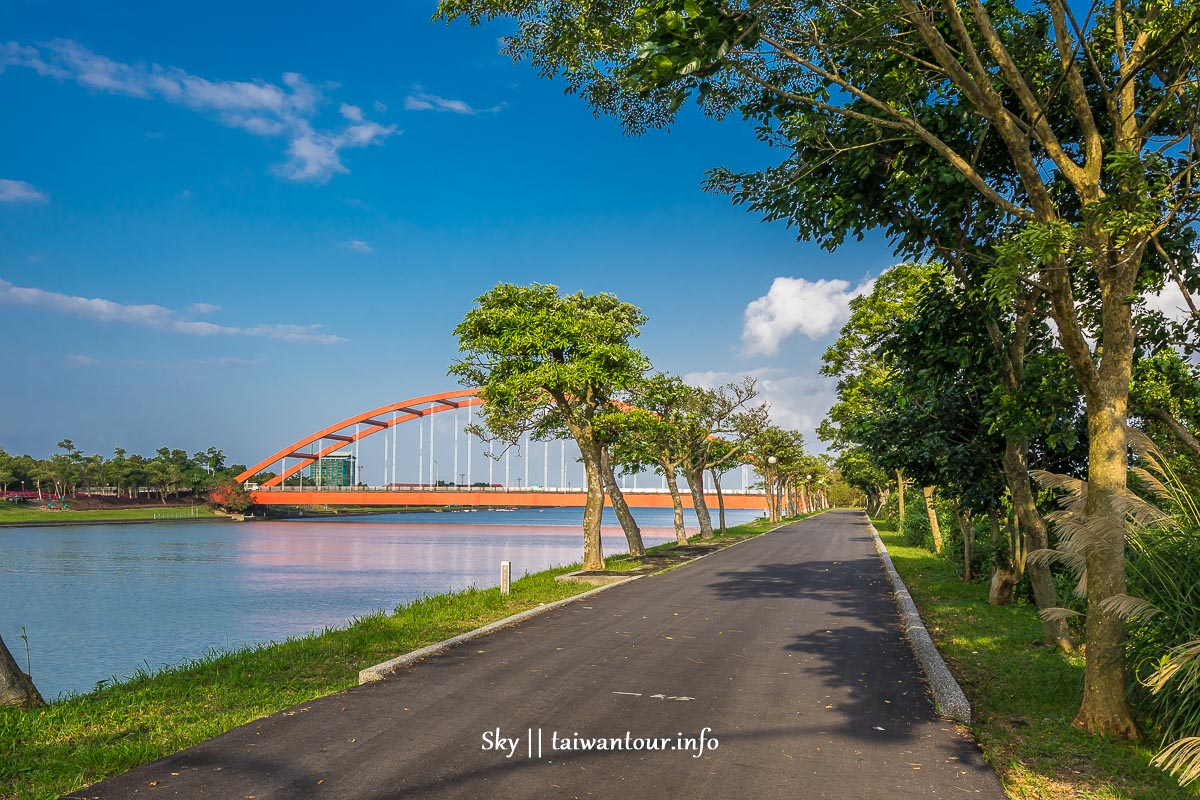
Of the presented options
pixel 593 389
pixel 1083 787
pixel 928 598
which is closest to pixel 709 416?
pixel 593 389

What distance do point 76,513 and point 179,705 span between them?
103984 mm

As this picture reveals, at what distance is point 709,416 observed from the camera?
3750 centimetres

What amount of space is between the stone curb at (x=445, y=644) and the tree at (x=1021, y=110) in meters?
6.66

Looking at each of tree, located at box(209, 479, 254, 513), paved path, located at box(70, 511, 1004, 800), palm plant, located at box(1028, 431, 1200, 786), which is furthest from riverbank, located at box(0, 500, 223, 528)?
palm plant, located at box(1028, 431, 1200, 786)

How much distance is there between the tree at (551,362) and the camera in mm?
19594

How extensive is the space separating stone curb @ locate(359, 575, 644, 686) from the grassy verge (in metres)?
6.09

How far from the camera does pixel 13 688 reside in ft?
27.4

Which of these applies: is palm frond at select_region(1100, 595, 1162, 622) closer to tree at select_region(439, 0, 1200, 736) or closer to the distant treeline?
tree at select_region(439, 0, 1200, 736)

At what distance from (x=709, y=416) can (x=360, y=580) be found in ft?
55.4

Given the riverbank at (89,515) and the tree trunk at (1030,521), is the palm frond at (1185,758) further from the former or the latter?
the riverbank at (89,515)

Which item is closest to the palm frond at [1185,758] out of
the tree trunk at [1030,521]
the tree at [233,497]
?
the tree trunk at [1030,521]

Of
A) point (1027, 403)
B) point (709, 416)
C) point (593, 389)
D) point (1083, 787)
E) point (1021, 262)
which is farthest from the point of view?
point (709, 416)

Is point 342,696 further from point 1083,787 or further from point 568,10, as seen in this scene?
point 568,10

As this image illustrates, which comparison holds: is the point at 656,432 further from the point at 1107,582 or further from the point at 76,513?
the point at 76,513
